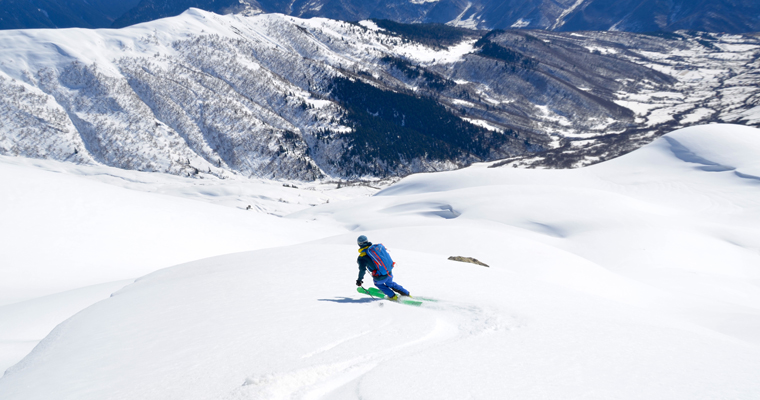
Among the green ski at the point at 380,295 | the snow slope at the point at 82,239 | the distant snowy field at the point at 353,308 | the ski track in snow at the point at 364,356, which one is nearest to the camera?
the ski track in snow at the point at 364,356

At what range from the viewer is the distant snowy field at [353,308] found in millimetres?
6191

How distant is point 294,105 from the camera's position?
13200 cm

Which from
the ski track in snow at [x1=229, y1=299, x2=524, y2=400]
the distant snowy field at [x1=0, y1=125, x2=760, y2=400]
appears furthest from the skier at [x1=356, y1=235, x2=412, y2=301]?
the ski track in snow at [x1=229, y1=299, x2=524, y2=400]

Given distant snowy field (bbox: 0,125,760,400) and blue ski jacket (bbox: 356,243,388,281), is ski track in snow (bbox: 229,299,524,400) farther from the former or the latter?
blue ski jacket (bbox: 356,243,388,281)

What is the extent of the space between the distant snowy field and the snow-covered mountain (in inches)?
2958

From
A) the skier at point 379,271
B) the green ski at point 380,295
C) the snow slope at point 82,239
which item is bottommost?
the snow slope at point 82,239

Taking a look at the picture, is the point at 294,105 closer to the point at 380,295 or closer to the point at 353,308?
the point at 380,295

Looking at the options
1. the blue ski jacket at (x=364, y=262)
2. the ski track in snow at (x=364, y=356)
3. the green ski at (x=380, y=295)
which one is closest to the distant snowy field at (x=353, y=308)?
the ski track in snow at (x=364, y=356)

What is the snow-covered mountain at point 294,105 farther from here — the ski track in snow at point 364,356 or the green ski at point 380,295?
the ski track in snow at point 364,356

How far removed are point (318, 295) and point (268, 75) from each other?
139273 mm

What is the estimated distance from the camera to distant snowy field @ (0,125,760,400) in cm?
619

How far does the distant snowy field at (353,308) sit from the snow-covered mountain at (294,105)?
2958 inches

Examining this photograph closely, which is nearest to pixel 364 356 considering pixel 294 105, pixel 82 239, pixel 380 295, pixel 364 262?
pixel 364 262

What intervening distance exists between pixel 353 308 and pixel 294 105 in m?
129
